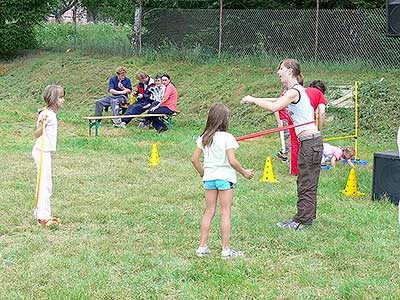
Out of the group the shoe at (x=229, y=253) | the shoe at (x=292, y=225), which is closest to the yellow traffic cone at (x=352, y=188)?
the shoe at (x=292, y=225)

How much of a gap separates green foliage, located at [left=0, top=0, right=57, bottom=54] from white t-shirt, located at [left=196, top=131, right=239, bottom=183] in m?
20.2

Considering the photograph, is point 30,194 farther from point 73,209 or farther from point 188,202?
point 188,202

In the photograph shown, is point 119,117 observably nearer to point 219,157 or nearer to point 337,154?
point 337,154

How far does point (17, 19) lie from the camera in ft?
81.5

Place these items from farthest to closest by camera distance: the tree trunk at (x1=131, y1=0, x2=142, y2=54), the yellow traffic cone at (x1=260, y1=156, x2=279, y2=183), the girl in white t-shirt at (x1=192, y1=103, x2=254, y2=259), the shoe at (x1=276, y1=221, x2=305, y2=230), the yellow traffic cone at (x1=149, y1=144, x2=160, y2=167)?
1. the tree trunk at (x1=131, y1=0, x2=142, y2=54)
2. the yellow traffic cone at (x1=149, y1=144, x2=160, y2=167)
3. the yellow traffic cone at (x1=260, y1=156, x2=279, y2=183)
4. the shoe at (x1=276, y1=221, x2=305, y2=230)
5. the girl in white t-shirt at (x1=192, y1=103, x2=254, y2=259)

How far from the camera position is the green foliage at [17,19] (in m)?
24.6

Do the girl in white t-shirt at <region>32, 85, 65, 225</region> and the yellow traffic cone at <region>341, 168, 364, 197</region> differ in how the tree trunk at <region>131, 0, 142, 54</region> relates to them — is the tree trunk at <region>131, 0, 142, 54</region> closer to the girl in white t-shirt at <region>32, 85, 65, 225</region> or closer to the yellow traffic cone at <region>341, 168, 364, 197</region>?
the yellow traffic cone at <region>341, 168, 364, 197</region>

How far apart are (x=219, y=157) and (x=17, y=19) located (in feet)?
67.5

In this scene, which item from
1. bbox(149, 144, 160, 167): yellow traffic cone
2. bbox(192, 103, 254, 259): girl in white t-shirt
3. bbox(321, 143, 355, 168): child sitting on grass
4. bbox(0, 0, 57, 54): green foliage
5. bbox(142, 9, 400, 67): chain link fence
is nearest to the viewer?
bbox(192, 103, 254, 259): girl in white t-shirt

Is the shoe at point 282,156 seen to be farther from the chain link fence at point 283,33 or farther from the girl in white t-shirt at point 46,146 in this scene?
the chain link fence at point 283,33

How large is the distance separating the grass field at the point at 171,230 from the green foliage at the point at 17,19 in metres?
→ 10.9

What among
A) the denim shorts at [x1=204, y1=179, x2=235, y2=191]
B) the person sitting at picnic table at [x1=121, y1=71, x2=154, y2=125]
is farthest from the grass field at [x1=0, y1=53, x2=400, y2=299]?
the person sitting at picnic table at [x1=121, y1=71, x2=154, y2=125]

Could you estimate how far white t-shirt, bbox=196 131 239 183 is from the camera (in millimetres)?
5914

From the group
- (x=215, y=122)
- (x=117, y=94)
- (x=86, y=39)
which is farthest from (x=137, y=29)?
(x=215, y=122)
